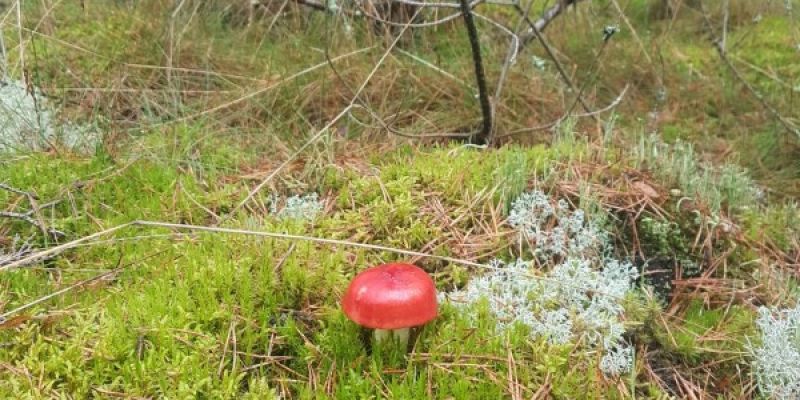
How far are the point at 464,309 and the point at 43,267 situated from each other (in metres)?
1.58

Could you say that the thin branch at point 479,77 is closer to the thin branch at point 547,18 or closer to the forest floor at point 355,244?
the forest floor at point 355,244

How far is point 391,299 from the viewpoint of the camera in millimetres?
1978

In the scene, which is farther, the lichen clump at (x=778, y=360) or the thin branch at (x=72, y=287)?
the lichen clump at (x=778, y=360)

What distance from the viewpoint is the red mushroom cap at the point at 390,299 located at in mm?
1973

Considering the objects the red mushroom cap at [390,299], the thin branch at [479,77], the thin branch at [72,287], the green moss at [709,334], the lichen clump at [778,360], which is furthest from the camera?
the thin branch at [479,77]

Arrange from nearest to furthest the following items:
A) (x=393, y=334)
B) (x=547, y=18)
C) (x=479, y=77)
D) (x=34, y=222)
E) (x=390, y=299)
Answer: (x=390, y=299) → (x=393, y=334) → (x=34, y=222) → (x=479, y=77) → (x=547, y=18)

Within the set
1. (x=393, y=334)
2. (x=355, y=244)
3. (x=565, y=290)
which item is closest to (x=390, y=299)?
(x=393, y=334)

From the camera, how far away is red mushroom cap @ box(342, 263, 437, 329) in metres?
1.97

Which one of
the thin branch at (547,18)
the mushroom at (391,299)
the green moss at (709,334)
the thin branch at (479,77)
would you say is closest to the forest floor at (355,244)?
the green moss at (709,334)

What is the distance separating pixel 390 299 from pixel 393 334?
231 mm

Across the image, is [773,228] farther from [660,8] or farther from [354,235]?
[660,8]

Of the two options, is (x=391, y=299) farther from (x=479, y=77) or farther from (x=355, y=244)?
(x=479, y=77)

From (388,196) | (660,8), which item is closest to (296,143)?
(388,196)

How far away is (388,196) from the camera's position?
2951 mm
